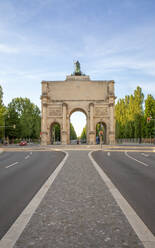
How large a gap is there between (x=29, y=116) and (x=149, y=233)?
69.5 meters

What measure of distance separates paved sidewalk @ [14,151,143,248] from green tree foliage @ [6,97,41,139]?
60.5 metres

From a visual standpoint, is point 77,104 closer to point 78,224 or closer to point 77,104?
point 77,104

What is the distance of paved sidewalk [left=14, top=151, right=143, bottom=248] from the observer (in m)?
3.19

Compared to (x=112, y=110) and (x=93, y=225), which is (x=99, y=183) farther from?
(x=112, y=110)

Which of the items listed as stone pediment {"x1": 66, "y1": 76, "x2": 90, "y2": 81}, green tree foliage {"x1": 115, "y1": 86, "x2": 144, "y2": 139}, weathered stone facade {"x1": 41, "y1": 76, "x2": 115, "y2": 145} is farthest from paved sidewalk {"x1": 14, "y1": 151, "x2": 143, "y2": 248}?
green tree foliage {"x1": 115, "y1": 86, "x2": 144, "y2": 139}

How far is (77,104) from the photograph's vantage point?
5569cm

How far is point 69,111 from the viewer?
55219 mm

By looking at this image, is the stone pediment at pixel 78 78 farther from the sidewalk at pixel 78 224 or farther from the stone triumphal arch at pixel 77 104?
the sidewalk at pixel 78 224

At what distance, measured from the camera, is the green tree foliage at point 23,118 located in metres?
63.9

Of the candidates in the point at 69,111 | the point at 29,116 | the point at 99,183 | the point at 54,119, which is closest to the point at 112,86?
the point at 69,111

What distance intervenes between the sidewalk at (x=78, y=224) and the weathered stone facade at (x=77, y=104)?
48.1m

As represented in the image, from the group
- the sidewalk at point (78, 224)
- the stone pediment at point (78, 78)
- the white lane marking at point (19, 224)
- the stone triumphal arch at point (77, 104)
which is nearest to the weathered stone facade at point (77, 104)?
the stone triumphal arch at point (77, 104)

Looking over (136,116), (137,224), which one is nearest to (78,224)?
(137,224)

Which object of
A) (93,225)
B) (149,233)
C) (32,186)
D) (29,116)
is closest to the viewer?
(149,233)
